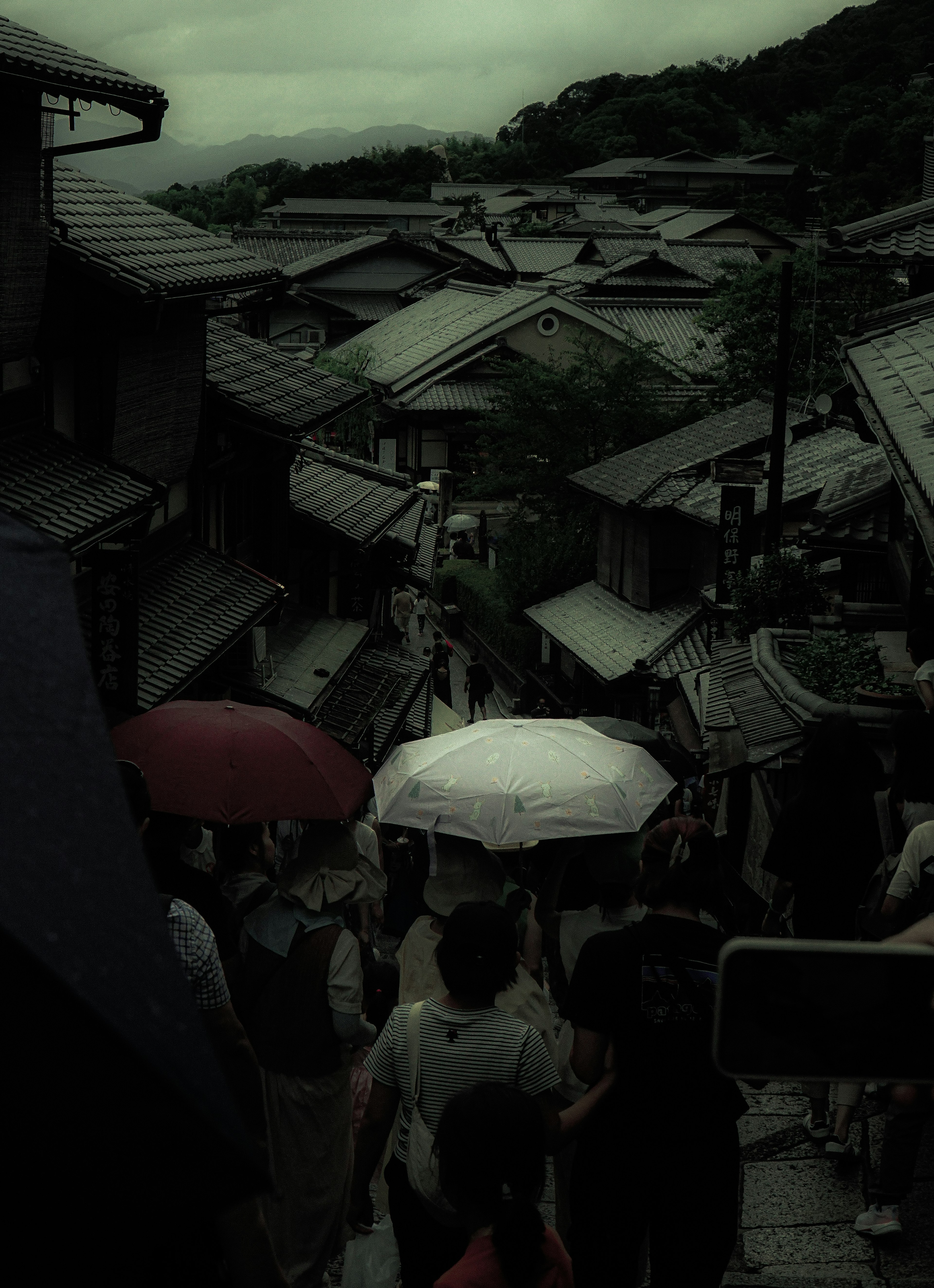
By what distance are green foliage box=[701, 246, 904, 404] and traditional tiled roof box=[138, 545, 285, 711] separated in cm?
1913

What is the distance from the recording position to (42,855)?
152 centimetres

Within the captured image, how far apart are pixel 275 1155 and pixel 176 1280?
289 cm

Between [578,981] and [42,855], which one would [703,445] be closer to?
[578,981]

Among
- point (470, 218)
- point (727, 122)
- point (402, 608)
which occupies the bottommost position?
point (402, 608)

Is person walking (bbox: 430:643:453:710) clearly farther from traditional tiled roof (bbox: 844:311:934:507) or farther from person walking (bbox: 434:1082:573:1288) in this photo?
person walking (bbox: 434:1082:573:1288)

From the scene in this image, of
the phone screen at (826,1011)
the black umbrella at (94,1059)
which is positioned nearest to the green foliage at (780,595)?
the phone screen at (826,1011)

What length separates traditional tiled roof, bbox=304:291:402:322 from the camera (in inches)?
2391

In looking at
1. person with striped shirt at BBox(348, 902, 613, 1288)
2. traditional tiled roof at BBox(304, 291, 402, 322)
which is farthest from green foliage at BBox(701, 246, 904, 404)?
traditional tiled roof at BBox(304, 291, 402, 322)

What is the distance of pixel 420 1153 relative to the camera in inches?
164

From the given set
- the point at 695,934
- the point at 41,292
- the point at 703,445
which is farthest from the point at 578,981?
the point at 703,445

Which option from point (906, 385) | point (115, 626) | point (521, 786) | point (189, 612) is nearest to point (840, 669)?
point (906, 385)

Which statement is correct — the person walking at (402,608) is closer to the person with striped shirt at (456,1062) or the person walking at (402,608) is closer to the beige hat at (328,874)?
the beige hat at (328,874)

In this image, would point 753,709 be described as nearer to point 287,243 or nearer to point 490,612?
point 490,612

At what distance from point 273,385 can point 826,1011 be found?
51.4ft
